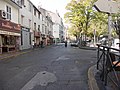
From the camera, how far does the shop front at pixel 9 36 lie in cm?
2090

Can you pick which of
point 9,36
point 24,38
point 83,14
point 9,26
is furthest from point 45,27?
point 9,26

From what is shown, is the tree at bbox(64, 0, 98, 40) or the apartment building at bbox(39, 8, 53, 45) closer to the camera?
the tree at bbox(64, 0, 98, 40)

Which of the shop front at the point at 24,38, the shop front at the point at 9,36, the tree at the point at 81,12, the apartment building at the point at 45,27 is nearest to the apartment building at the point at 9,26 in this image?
the shop front at the point at 9,36

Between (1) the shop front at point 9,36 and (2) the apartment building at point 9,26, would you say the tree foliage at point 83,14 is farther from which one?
(1) the shop front at point 9,36

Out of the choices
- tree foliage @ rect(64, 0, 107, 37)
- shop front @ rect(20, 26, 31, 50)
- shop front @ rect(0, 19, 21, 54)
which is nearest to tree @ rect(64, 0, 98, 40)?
tree foliage @ rect(64, 0, 107, 37)

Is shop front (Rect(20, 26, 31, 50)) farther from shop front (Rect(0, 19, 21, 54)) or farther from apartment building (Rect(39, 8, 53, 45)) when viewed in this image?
apartment building (Rect(39, 8, 53, 45))

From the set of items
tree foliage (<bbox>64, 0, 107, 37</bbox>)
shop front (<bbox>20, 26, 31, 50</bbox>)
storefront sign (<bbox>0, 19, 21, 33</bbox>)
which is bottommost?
shop front (<bbox>20, 26, 31, 50</bbox>)

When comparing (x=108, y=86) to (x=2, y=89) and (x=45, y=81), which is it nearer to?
(x=45, y=81)

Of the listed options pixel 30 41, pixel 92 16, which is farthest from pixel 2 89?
pixel 92 16

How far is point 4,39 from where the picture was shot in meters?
23.5

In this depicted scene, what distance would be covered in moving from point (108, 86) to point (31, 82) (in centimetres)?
263

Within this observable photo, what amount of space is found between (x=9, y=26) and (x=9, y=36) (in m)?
2.43

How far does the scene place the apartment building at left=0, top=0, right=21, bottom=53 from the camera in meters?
21.0

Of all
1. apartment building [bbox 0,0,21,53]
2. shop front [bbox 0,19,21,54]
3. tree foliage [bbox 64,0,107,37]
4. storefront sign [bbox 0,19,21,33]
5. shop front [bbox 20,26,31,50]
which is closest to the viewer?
storefront sign [bbox 0,19,21,33]
